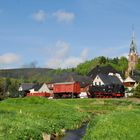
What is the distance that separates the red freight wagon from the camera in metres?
121

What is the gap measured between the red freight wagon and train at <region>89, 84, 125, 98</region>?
1179cm

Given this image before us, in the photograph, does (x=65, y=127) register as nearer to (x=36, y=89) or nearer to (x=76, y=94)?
(x=76, y=94)

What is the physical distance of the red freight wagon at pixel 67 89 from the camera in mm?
121438

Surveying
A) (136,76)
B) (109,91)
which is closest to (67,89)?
(109,91)

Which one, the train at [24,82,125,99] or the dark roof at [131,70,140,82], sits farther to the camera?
the dark roof at [131,70,140,82]

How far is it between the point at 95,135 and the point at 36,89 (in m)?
123

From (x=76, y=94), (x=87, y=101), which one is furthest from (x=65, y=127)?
(x=76, y=94)

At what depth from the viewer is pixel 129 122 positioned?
113 ft

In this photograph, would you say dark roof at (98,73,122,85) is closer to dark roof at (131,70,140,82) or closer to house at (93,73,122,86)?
house at (93,73,122,86)

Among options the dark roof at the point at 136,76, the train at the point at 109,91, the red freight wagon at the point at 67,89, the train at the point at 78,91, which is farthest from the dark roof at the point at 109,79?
the train at the point at 109,91

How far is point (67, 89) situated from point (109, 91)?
1938 cm

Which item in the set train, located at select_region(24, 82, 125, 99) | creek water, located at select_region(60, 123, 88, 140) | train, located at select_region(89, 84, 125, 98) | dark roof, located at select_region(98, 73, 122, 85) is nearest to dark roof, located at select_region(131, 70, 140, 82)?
dark roof, located at select_region(98, 73, 122, 85)

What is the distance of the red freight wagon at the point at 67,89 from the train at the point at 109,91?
11794mm

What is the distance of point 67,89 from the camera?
123188 mm
